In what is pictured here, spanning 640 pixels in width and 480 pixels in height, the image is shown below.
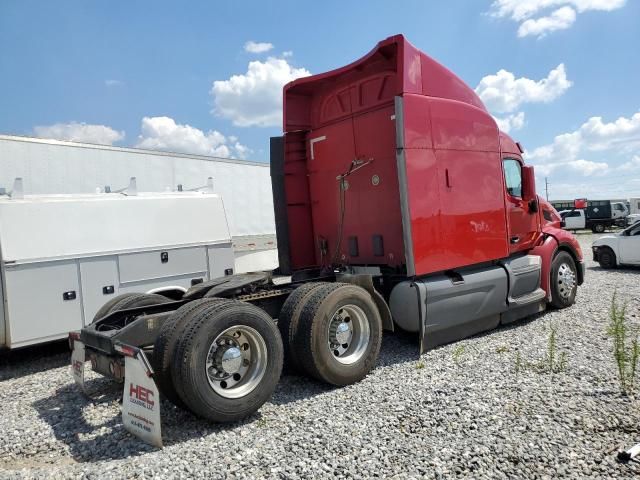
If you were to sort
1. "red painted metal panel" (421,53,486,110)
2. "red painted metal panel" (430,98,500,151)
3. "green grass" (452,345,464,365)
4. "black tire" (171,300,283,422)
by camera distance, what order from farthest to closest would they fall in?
1. "red painted metal panel" (430,98,500,151)
2. "red painted metal panel" (421,53,486,110)
3. "green grass" (452,345,464,365)
4. "black tire" (171,300,283,422)

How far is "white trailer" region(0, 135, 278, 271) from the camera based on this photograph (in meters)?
10.2

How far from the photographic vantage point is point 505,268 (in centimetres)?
731

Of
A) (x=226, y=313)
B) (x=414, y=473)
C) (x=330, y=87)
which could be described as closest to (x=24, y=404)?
(x=226, y=313)

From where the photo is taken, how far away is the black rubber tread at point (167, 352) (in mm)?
4117

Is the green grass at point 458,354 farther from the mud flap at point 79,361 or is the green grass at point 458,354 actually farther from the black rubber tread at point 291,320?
the mud flap at point 79,361

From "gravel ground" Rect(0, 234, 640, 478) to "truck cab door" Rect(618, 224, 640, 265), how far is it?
9.97 meters

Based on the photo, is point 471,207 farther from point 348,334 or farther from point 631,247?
point 631,247

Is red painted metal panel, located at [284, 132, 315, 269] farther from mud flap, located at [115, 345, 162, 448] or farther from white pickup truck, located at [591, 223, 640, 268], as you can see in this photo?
white pickup truck, located at [591, 223, 640, 268]

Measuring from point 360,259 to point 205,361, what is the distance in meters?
3.29

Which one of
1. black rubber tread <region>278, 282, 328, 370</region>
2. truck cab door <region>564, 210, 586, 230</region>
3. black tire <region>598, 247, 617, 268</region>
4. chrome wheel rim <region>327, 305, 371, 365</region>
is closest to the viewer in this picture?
black rubber tread <region>278, 282, 328, 370</region>

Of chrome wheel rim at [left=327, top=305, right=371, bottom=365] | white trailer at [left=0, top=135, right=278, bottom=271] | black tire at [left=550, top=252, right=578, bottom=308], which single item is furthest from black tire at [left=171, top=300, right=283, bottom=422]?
white trailer at [left=0, top=135, right=278, bottom=271]

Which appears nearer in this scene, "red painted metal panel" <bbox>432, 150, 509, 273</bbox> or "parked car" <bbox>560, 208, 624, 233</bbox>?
"red painted metal panel" <bbox>432, 150, 509, 273</bbox>

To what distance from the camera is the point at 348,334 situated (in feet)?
17.8

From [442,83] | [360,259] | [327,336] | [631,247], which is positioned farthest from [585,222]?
[327,336]
